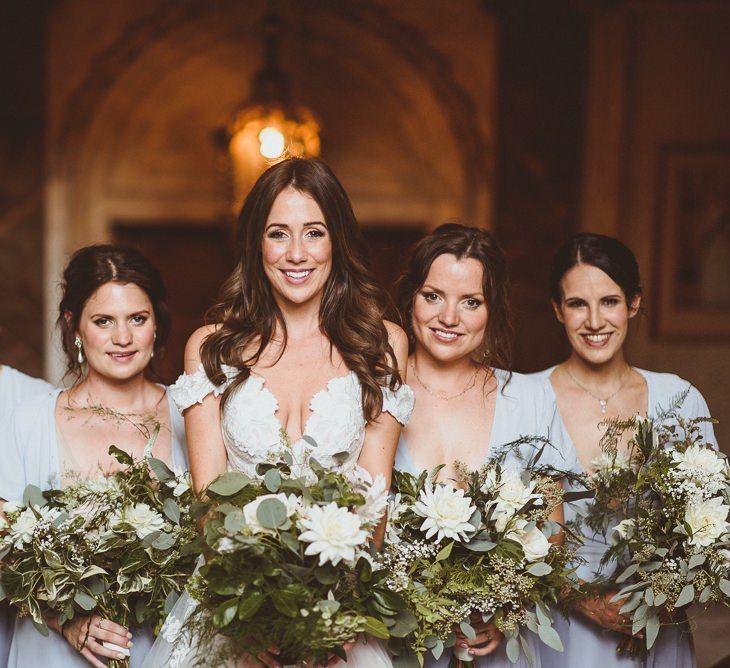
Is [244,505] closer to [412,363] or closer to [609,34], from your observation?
[412,363]

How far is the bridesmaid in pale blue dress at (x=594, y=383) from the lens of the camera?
371 centimetres

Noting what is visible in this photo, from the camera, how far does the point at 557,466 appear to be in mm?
3664

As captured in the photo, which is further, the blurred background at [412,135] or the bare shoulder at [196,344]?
the blurred background at [412,135]

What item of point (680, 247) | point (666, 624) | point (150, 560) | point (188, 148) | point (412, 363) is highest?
point (188, 148)

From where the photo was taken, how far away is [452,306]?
3570 mm

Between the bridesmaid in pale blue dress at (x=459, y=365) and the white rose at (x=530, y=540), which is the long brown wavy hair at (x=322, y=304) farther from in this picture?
the white rose at (x=530, y=540)

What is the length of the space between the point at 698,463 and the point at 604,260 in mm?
992

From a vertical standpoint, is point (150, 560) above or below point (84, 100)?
below

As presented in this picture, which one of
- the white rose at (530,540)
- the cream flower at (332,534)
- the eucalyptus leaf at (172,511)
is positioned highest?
the cream flower at (332,534)

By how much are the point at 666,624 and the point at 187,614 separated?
61.8 inches

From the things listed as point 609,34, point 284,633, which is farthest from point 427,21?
point 284,633

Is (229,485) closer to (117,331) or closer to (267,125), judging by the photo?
(117,331)

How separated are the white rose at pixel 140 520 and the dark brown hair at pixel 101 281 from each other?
0.87m

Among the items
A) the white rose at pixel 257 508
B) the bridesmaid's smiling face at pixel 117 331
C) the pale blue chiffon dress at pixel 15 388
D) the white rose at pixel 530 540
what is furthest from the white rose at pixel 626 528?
the pale blue chiffon dress at pixel 15 388
